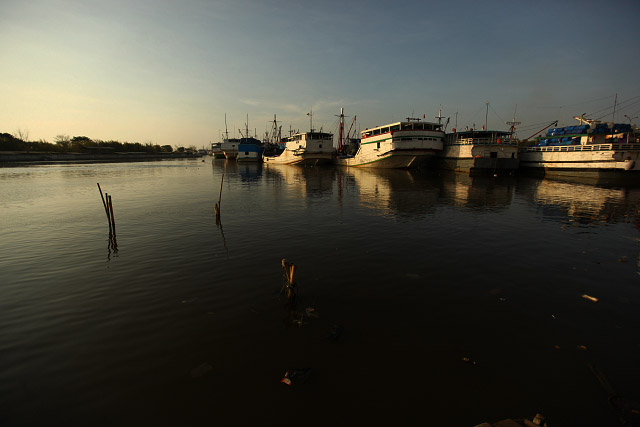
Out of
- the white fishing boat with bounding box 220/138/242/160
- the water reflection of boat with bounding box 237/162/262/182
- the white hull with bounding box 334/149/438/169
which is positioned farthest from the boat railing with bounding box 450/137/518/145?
the white fishing boat with bounding box 220/138/242/160

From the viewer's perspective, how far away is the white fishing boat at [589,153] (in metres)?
31.6

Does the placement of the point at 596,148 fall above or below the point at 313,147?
below

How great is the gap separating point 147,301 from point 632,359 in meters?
10.7

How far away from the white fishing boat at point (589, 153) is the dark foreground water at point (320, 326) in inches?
1121

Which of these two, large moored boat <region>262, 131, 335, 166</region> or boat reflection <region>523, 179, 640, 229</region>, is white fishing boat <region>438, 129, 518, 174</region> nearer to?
boat reflection <region>523, 179, 640, 229</region>

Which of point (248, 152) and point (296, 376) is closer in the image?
point (296, 376)

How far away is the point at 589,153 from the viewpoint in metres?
34.3

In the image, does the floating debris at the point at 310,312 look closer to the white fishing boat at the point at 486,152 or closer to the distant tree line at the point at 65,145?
the white fishing boat at the point at 486,152

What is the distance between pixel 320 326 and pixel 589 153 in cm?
4534

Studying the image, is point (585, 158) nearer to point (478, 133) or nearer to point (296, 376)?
point (478, 133)

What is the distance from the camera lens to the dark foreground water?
430cm

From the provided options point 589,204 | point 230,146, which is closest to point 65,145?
point 230,146

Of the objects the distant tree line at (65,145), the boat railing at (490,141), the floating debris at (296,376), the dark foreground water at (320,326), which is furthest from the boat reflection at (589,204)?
the distant tree line at (65,145)

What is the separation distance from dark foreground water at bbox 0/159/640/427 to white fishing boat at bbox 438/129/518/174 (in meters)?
30.7
